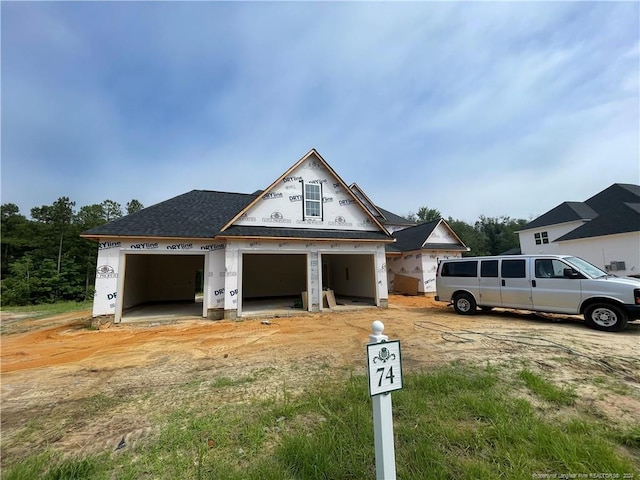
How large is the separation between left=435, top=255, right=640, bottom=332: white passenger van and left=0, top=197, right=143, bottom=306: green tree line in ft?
121

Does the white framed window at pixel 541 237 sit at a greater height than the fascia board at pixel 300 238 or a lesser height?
greater

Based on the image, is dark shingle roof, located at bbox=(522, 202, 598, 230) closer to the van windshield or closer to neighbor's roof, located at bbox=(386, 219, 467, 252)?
neighbor's roof, located at bbox=(386, 219, 467, 252)

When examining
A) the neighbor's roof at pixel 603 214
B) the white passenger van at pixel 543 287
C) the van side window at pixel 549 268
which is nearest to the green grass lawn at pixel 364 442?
the white passenger van at pixel 543 287

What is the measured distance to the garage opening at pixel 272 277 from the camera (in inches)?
715

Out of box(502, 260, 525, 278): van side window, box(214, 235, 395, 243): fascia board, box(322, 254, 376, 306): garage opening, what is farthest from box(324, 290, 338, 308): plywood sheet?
box(502, 260, 525, 278): van side window

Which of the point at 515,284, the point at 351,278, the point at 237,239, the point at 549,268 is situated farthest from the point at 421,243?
the point at 237,239

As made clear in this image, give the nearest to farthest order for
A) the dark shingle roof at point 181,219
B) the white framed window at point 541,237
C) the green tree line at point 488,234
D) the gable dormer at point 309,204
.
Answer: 1. the dark shingle roof at point 181,219
2. the gable dormer at point 309,204
3. the white framed window at point 541,237
4. the green tree line at point 488,234

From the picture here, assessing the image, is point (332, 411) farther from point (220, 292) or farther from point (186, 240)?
point (186, 240)

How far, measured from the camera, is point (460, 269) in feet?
34.5

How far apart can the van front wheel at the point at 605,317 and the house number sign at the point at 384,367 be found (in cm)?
893

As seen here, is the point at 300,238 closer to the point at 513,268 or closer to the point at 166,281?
the point at 513,268

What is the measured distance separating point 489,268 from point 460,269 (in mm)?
1070

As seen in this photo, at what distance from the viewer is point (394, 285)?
2058 cm

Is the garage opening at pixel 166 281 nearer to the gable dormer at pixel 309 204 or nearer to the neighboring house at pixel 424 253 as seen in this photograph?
the gable dormer at pixel 309 204
